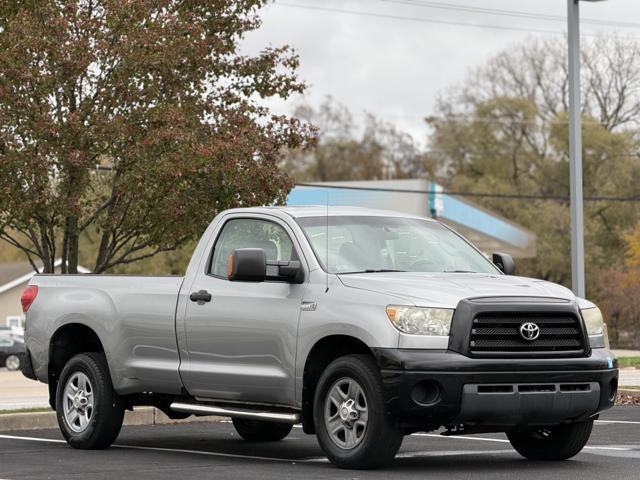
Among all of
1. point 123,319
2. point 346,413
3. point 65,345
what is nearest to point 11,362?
point 65,345

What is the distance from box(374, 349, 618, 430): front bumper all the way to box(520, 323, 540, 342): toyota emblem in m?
0.16

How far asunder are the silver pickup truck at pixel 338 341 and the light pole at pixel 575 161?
30.8 feet

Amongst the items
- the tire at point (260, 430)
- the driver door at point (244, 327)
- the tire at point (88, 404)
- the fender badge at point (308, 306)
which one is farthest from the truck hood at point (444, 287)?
the tire at point (260, 430)

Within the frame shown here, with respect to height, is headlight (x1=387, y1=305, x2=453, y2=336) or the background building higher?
the background building

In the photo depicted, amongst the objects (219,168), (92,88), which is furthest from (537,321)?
(92,88)

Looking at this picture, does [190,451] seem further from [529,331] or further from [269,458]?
[529,331]

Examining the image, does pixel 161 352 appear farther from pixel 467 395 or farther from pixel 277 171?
pixel 277 171

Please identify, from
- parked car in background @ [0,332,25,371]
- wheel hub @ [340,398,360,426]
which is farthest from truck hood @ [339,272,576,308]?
parked car in background @ [0,332,25,371]

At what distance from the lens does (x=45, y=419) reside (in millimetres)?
15656

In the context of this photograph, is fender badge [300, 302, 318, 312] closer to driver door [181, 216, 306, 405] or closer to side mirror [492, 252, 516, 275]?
driver door [181, 216, 306, 405]

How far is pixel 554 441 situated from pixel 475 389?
1613mm

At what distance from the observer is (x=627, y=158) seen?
258 ft

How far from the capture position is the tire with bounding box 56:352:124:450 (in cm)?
1277

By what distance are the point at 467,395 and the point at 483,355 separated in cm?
32
